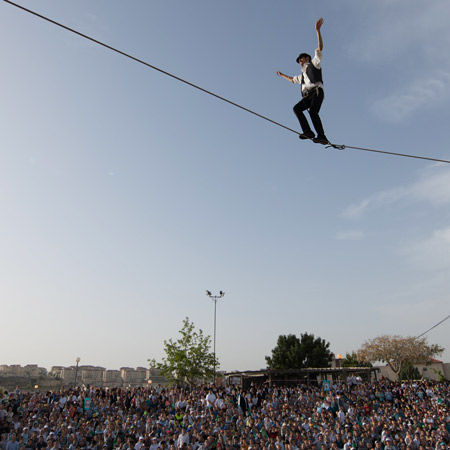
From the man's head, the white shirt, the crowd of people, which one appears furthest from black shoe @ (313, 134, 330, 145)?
the crowd of people

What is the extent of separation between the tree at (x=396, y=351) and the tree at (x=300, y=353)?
22.1 feet

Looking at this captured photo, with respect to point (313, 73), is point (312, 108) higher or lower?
lower

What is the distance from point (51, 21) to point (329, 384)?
2170 centimetres

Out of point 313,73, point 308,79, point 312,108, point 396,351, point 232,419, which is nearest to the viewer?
point 313,73

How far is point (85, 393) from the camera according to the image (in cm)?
1994

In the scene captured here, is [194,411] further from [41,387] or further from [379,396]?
[41,387]

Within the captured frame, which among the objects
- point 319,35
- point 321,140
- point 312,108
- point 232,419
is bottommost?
point 232,419

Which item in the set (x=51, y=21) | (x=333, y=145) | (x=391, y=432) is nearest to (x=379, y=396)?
(x=391, y=432)

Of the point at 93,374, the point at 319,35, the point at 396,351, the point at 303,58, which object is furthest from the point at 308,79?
the point at 93,374

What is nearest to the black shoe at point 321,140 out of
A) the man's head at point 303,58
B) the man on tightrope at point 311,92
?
the man on tightrope at point 311,92

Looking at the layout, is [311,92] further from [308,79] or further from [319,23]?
[319,23]

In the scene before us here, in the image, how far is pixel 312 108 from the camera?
6848mm

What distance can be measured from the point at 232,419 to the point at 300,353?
35627 millimetres

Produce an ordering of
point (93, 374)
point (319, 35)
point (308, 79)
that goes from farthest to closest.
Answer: point (93, 374) → point (308, 79) → point (319, 35)
